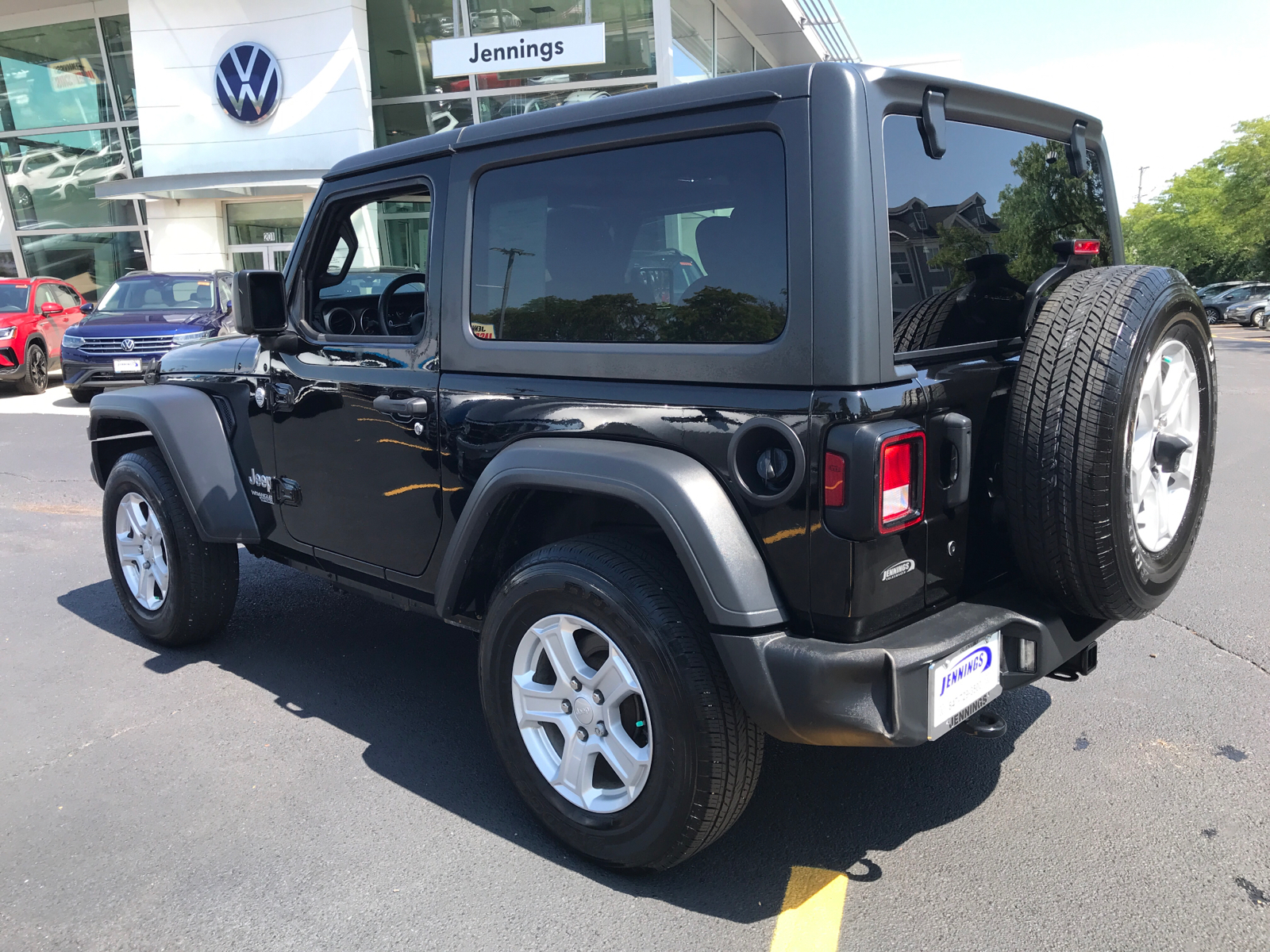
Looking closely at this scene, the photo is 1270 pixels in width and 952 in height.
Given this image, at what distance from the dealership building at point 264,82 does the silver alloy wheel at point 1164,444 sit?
634 inches

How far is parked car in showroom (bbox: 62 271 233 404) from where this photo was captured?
39.8 feet

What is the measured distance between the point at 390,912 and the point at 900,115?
237 centimetres

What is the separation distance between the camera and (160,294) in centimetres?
1304

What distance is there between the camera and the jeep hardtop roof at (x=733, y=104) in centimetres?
226

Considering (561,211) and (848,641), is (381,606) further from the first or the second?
(848,641)

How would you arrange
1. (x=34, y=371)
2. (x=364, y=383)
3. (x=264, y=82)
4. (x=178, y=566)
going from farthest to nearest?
(x=264, y=82)
(x=34, y=371)
(x=178, y=566)
(x=364, y=383)

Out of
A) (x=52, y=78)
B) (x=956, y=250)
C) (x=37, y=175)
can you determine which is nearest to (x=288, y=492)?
(x=956, y=250)

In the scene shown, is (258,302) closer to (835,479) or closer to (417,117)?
(835,479)

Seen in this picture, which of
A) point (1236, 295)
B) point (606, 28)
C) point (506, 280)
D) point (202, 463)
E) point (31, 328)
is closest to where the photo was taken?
point (506, 280)

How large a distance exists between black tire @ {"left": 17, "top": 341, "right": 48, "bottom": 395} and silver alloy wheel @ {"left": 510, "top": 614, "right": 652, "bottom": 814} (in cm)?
1399

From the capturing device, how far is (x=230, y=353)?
12.8 feet

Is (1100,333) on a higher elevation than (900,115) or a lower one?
lower

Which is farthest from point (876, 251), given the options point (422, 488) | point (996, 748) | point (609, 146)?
point (996, 748)

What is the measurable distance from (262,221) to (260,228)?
171 millimetres
